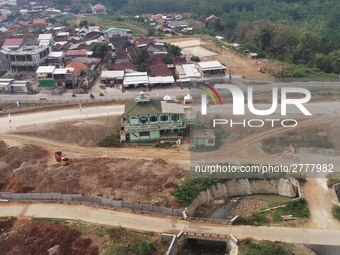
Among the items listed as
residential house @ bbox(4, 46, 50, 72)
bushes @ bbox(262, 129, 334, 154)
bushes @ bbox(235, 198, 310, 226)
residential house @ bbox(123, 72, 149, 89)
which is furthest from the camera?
residential house @ bbox(4, 46, 50, 72)

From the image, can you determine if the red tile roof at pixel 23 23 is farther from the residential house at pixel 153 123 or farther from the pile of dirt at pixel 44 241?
the pile of dirt at pixel 44 241

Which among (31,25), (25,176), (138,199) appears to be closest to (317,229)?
(138,199)

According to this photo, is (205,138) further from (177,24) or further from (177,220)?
(177,24)

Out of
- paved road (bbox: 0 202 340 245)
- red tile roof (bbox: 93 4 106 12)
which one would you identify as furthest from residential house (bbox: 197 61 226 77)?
red tile roof (bbox: 93 4 106 12)

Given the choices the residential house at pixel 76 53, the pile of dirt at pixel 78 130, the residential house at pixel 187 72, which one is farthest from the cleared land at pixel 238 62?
the pile of dirt at pixel 78 130

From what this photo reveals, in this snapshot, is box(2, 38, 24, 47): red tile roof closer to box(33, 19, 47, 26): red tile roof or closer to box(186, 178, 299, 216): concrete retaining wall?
box(33, 19, 47, 26): red tile roof

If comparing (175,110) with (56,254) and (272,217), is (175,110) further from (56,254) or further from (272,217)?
(56,254)
